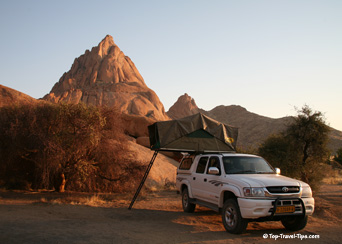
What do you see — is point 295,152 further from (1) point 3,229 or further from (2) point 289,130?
(1) point 3,229

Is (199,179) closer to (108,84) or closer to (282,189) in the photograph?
(282,189)

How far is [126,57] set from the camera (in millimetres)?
90062

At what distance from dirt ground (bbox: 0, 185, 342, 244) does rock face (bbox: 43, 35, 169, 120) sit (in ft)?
151

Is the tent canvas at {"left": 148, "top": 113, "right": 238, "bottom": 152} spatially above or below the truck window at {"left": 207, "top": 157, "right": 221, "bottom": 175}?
above

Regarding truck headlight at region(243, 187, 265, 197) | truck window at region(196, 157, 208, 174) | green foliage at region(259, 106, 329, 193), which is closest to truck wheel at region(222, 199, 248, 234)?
truck headlight at region(243, 187, 265, 197)

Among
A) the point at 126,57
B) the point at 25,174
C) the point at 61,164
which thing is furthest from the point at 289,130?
the point at 126,57

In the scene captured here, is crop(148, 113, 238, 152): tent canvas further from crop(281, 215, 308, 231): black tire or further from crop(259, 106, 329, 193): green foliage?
crop(259, 106, 329, 193): green foliage

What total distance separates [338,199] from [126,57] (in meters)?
80.8

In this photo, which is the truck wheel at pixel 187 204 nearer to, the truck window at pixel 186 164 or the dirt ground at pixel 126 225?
the dirt ground at pixel 126 225

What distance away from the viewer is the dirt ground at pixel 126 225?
6852 millimetres

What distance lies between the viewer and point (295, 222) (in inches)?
312

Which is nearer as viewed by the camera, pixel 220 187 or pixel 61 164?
pixel 220 187

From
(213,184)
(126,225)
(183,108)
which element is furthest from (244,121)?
(126,225)

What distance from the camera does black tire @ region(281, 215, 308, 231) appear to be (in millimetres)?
7715
